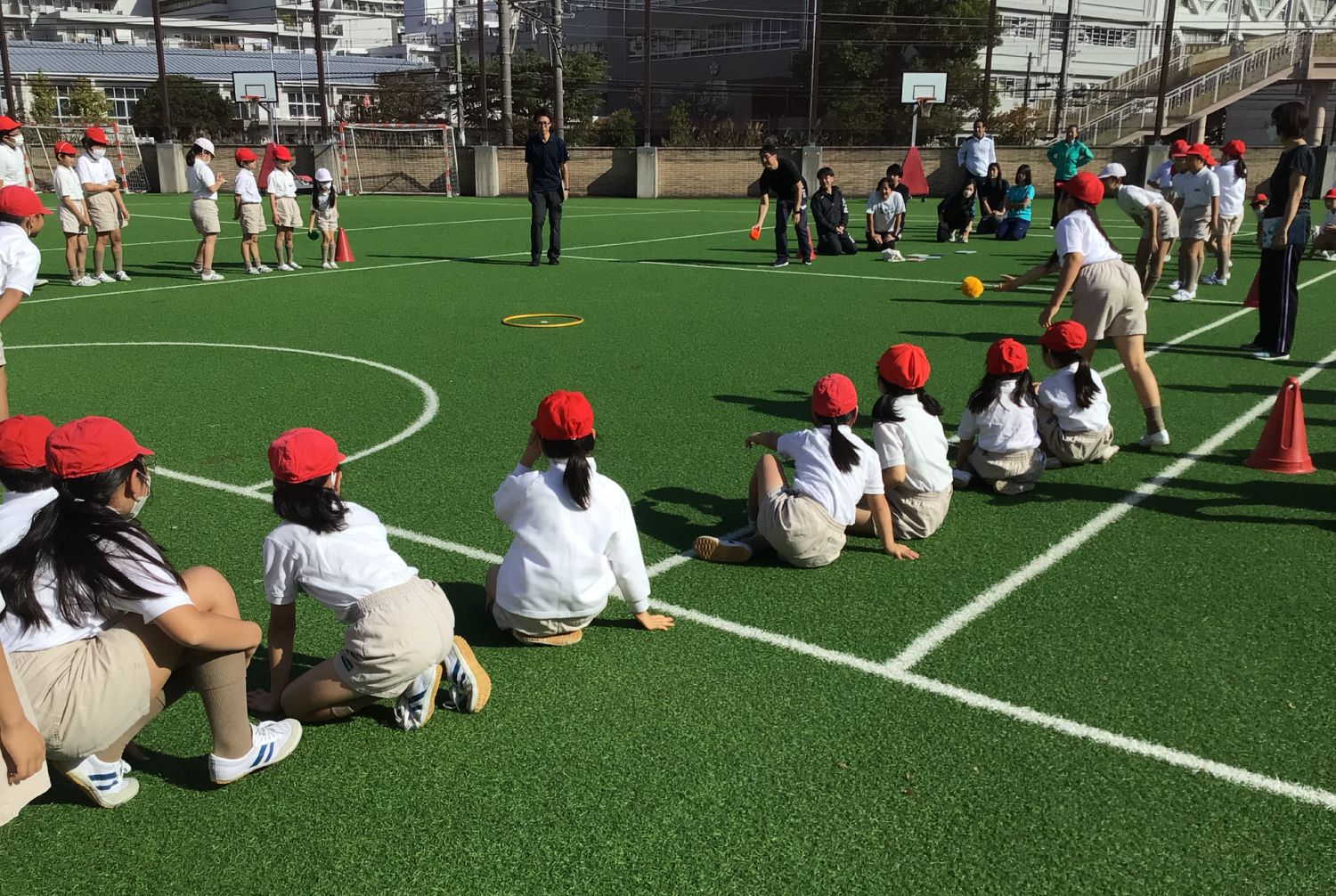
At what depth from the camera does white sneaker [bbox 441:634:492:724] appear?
13.5ft

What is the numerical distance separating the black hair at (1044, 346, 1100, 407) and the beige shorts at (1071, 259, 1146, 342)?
697 mm

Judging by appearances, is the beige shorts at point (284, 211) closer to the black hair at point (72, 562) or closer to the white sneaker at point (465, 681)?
the white sneaker at point (465, 681)

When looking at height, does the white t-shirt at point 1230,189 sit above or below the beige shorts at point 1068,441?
above

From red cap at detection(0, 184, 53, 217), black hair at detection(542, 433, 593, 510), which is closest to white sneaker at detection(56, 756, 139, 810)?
black hair at detection(542, 433, 593, 510)

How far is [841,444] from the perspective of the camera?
5285mm

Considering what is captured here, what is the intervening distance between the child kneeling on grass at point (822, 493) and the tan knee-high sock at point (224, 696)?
2.67m

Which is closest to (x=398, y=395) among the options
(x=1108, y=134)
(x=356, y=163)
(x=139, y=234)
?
(x=139, y=234)

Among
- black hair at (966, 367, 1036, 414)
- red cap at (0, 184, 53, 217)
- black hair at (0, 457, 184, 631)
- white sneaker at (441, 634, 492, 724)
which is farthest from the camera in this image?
red cap at (0, 184, 53, 217)

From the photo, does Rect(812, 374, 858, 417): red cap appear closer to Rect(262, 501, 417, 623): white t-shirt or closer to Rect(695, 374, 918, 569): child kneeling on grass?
Rect(695, 374, 918, 569): child kneeling on grass

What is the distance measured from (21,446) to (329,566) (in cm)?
112

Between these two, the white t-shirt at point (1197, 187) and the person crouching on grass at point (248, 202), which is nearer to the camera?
the white t-shirt at point (1197, 187)

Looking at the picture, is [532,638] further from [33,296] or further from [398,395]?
[33,296]

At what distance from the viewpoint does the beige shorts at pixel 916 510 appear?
5.80 m

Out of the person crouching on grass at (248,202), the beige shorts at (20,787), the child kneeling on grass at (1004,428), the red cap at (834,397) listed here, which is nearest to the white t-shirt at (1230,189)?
the child kneeling on grass at (1004,428)
